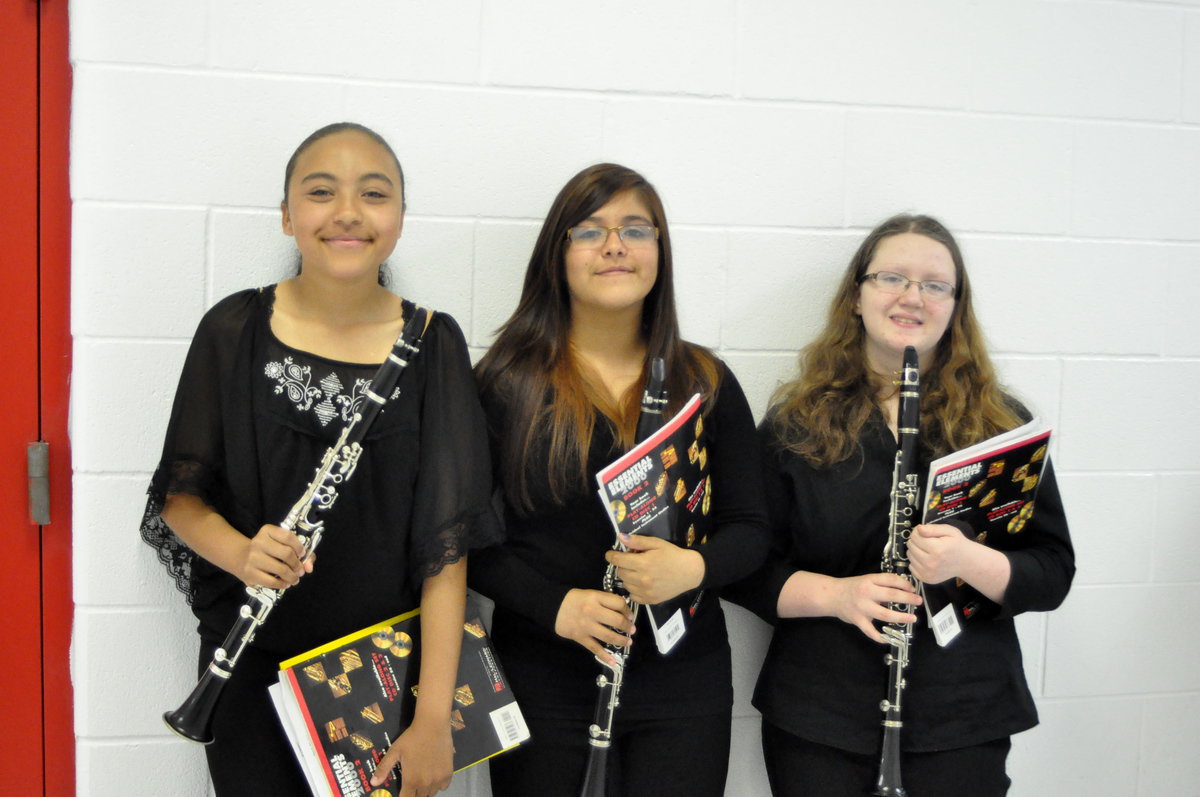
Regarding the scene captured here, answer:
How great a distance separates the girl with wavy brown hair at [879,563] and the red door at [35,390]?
50.4 inches

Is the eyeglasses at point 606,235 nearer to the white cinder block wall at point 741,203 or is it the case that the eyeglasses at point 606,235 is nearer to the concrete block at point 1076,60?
the white cinder block wall at point 741,203

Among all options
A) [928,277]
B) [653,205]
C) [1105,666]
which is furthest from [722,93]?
[1105,666]

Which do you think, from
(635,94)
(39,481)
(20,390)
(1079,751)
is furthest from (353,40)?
(1079,751)

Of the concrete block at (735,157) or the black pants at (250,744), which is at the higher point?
the concrete block at (735,157)

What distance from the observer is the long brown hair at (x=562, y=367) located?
1.58 metres

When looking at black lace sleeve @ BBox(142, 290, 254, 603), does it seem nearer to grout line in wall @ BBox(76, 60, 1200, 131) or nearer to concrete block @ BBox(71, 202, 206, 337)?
concrete block @ BBox(71, 202, 206, 337)

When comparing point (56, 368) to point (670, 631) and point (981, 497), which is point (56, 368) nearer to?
point (670, 631)

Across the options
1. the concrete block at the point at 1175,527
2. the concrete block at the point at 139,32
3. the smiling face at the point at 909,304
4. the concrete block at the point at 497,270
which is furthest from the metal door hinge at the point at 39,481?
the concrete block at the point at 1175,527

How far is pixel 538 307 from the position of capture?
169 centimetres

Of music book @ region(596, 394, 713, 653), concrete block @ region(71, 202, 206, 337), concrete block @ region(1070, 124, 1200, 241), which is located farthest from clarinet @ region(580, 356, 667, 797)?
concrete block @ region(1070, 124, 1200, 241)

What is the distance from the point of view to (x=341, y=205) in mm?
1465

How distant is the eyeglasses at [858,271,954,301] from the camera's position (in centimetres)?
175

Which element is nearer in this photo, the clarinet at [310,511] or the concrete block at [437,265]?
the clarinet at [310,511]

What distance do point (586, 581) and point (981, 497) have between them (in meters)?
0.67
